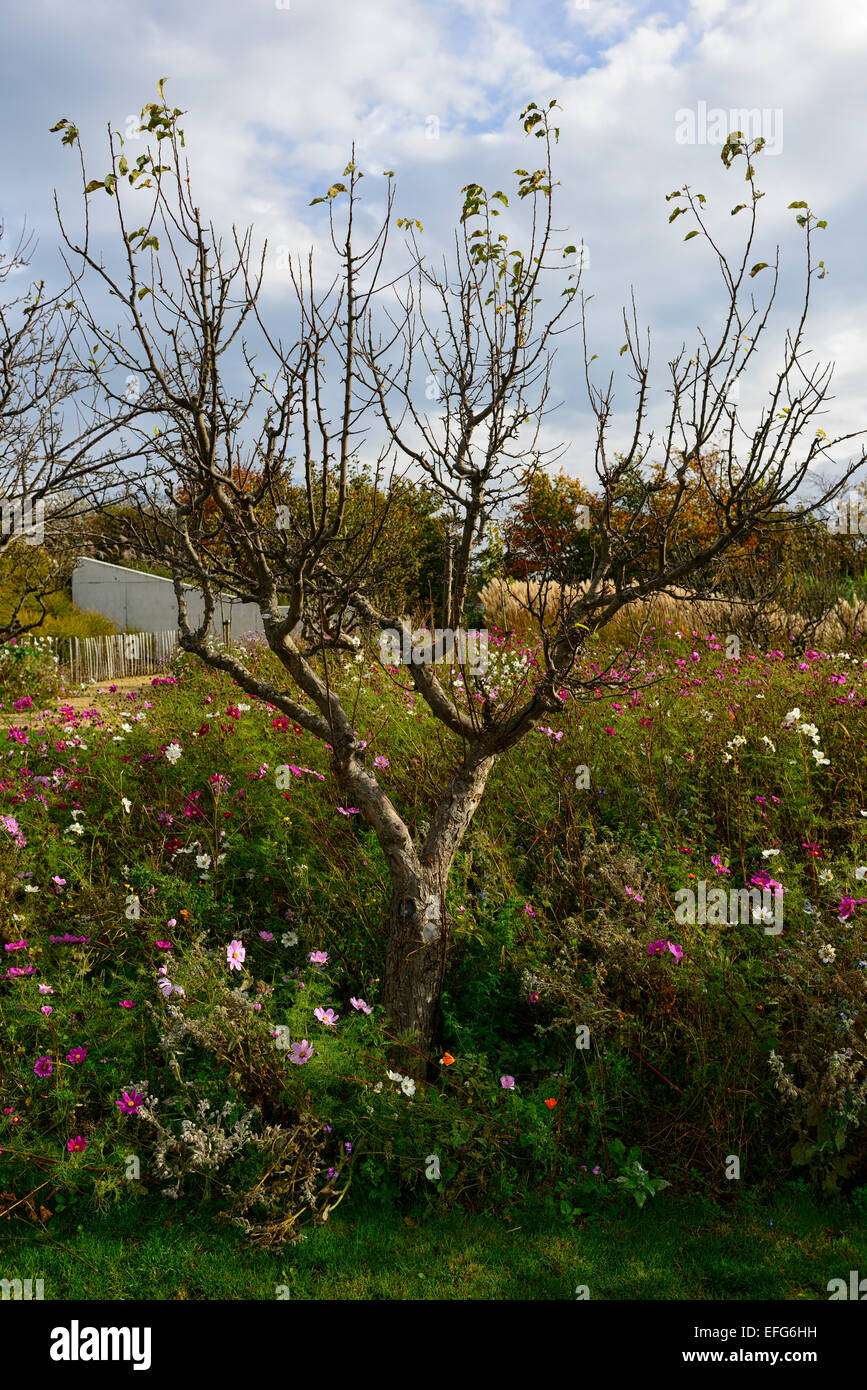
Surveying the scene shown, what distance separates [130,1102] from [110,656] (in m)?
16.9

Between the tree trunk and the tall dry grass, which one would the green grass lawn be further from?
the tall dry grass

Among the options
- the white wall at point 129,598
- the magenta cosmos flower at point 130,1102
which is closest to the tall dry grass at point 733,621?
the magenta cosmos flower at point 130,1102

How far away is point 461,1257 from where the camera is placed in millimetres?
2732

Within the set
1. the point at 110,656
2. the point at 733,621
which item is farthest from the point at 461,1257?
the point at 110,656

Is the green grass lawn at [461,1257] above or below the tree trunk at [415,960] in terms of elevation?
below

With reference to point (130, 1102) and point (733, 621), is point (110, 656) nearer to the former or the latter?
point (733, 621)

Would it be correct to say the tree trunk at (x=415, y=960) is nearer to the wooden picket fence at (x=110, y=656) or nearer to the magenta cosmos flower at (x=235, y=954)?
the magenta cosmos flower at (x=235, y=954)

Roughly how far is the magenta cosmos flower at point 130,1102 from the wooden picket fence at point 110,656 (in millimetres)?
13966

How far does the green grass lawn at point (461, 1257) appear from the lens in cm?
261

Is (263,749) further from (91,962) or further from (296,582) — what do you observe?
(296,582)

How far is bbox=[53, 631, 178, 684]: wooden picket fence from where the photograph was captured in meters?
17.7

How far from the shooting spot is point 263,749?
5262 millimetres
